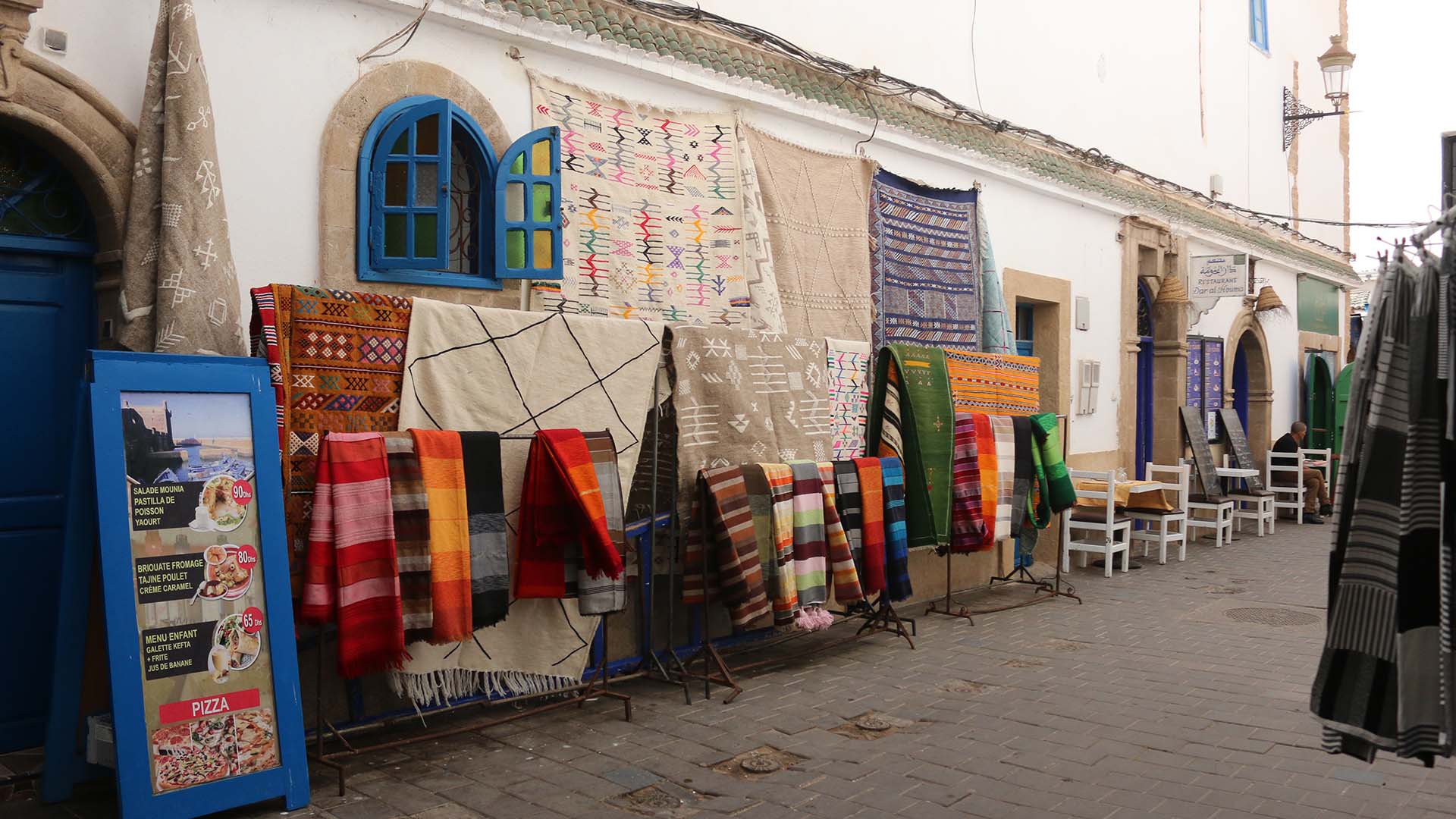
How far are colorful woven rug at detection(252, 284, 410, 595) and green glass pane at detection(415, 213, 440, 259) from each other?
0.63 m

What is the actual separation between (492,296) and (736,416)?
1384 mm

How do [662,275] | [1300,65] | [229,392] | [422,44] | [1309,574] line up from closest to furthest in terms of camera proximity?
1. [229,392]
2. [422,44]
3. [662,275]
4. [1309,574]
5. [1300,65]

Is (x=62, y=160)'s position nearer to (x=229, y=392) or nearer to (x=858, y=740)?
(x=229, y=392)

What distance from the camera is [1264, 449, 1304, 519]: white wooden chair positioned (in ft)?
46.3

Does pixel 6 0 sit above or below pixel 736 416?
above

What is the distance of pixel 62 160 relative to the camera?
4363 mm

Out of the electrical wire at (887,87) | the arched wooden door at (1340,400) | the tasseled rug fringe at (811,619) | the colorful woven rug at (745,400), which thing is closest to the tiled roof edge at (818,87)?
the electrical wire at (887,87)

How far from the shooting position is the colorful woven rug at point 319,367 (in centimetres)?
428

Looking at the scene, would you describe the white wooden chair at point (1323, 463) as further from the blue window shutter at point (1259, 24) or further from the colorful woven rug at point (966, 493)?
the colorful woven rug at point (966, 493)

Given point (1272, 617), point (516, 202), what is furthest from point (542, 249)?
point (1272, 617)

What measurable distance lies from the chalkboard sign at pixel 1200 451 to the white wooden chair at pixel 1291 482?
6.43 feet

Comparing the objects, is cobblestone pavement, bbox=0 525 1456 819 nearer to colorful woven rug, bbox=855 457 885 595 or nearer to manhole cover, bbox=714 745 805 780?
manhole cover, bbox=714 745 805 780

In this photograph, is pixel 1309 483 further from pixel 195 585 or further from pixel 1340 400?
pixel 195 585

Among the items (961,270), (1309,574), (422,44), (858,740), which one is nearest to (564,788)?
(858,740)
